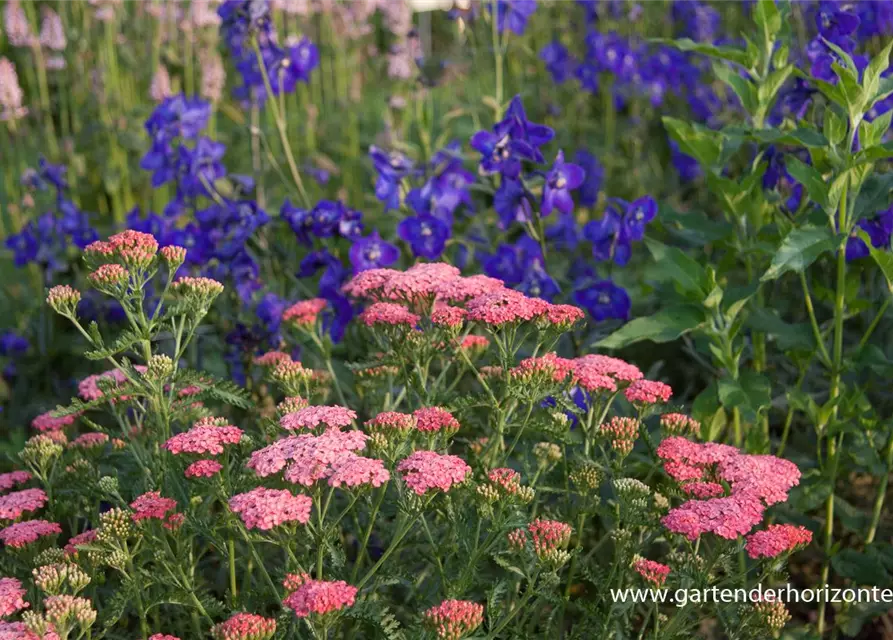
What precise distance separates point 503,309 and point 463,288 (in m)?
0.21

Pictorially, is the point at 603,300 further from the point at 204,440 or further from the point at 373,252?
the point at 204,440

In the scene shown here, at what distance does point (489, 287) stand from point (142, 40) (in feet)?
12.8

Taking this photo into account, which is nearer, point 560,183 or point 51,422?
point 51,422

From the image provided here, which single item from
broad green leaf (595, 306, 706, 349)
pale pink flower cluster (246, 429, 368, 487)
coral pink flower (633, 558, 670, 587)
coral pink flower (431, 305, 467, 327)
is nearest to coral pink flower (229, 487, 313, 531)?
pale pink flower cluster (246, 429, 368, 487)

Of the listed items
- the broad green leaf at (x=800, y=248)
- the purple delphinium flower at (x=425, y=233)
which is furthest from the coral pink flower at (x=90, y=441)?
the broad green leaf at (x=800, y=248)

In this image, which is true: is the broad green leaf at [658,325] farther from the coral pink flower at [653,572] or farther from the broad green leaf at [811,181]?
the coral pink flower at [653,572]

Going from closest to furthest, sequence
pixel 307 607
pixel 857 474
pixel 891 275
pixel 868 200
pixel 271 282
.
Result: pixel 307 607 < pixel 891 275 < pixel 868 200 < pixel 857 474 < pixel 271 282

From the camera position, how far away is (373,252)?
10.4ft

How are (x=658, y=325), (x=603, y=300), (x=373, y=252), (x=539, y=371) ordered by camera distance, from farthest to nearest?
(x=373, y=252) → (x=603, y=300) → (x=658, y=325) → (x=539, y=371)

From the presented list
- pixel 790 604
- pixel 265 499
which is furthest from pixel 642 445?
pixel 265 499

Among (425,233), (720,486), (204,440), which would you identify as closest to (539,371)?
(720,486)

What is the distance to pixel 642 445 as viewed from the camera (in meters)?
2.96

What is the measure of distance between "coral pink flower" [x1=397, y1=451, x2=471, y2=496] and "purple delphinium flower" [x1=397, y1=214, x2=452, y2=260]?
1.40 metres

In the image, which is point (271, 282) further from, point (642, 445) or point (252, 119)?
point (642, 445)
